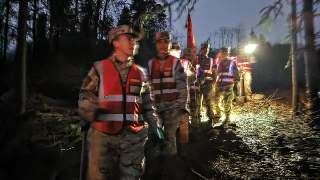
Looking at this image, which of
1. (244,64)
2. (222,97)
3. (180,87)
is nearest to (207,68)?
(222,97)

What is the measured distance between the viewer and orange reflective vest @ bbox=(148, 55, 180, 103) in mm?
4809

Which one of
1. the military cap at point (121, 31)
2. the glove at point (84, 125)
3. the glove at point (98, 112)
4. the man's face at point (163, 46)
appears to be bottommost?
the glove at point (84, 125)

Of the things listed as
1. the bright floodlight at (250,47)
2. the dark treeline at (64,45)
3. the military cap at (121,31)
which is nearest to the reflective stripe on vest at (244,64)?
the bright floodlight at (250,47)

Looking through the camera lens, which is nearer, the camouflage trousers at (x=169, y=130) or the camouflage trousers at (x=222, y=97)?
the camouflage trousers at (x=169, y=130)

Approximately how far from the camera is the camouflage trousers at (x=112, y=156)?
2.64 metres

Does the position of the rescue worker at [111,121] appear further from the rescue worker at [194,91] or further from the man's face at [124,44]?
the rescue worker at [194,91]

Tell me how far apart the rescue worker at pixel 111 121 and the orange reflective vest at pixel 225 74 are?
659cm

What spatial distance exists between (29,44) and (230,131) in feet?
70.4

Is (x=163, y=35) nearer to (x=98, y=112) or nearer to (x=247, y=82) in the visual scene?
(x=98, y=112)

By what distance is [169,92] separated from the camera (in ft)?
15.8

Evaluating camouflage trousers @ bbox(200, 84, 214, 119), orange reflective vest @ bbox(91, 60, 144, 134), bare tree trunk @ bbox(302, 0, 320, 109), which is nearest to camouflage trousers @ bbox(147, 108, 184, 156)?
orange reflective vest @ bbox(91, 60, 144, 134)

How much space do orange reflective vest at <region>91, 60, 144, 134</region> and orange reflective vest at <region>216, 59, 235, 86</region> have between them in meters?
6.66

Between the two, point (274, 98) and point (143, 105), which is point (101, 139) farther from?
point (274, 98)

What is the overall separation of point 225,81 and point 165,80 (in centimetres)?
460
